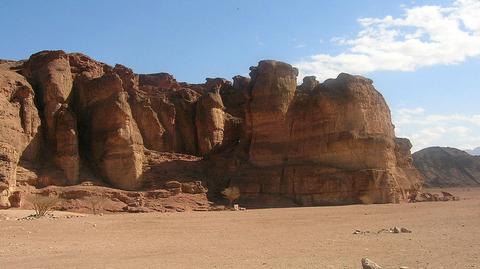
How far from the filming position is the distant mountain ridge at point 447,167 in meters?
95.1

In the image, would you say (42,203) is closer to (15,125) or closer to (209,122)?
(15,125)

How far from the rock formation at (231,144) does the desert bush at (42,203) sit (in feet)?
7.49

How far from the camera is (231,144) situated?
50.7m

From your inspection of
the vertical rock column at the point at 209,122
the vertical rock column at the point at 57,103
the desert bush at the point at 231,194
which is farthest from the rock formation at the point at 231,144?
the vertical rock column at the point at 209,122

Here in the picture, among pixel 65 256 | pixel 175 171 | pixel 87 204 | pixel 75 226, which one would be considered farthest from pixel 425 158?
pixel 65 256

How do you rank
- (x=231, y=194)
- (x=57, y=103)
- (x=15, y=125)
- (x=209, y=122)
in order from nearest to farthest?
(x=15, y=125)
(x=231, y=194)
(x=57, y=103)
(x=209, y=122)

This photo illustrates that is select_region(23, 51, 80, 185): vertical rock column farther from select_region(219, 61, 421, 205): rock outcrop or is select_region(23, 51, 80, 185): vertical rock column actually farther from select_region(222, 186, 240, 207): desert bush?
select_region(219, 61, 421, 205): rock outcrop

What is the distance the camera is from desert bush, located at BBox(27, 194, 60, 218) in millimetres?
29734

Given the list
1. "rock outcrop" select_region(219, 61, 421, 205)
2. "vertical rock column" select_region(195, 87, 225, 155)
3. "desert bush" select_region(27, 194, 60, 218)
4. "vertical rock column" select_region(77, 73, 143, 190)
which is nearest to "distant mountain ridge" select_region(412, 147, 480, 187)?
"rock outcrop" select_region(219, 61, 421, 205)

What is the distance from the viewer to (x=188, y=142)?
53562mm

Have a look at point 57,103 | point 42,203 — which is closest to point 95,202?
point 42,203

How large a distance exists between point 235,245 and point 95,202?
21526mm

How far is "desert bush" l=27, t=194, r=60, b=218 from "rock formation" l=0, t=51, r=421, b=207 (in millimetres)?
2283

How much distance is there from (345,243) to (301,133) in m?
30.2
